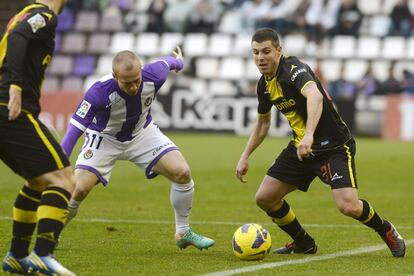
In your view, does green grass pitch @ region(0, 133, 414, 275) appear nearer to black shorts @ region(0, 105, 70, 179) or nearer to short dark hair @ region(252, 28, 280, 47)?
black shorts @ region(0, 105, 70, 179)

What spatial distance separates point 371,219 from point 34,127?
3.26 metres

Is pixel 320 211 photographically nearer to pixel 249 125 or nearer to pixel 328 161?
pixel 328 161

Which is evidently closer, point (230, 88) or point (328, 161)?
point (328, 161)

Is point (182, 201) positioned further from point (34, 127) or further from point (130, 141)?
point (34, 127)

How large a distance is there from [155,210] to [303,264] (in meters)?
4.67

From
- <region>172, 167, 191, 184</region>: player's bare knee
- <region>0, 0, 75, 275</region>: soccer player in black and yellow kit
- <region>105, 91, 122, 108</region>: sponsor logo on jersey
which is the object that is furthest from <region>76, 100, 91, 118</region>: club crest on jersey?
<region>0, 0, 75, 275</region>: soccer player in black and yellow kit

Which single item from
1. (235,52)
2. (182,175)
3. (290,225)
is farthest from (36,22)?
(235,52)

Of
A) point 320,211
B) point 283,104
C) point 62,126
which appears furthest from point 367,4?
point 283,104

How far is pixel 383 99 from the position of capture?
1141 inches

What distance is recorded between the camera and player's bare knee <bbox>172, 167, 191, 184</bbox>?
9.58 m

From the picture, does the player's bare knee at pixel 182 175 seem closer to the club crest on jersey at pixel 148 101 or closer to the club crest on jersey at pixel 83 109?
the club crest on jersey at pixel 148 101

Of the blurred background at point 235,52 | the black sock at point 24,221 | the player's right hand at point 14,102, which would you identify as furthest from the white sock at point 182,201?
the blurred background at point 235,52

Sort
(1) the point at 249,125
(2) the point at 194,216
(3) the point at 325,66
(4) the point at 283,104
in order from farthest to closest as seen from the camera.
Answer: (3) the point at 325,66 → (1) the point at 249,125 → (2) the point at 194,216 → (4) the point at 283,104

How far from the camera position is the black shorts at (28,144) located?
7387 mm
